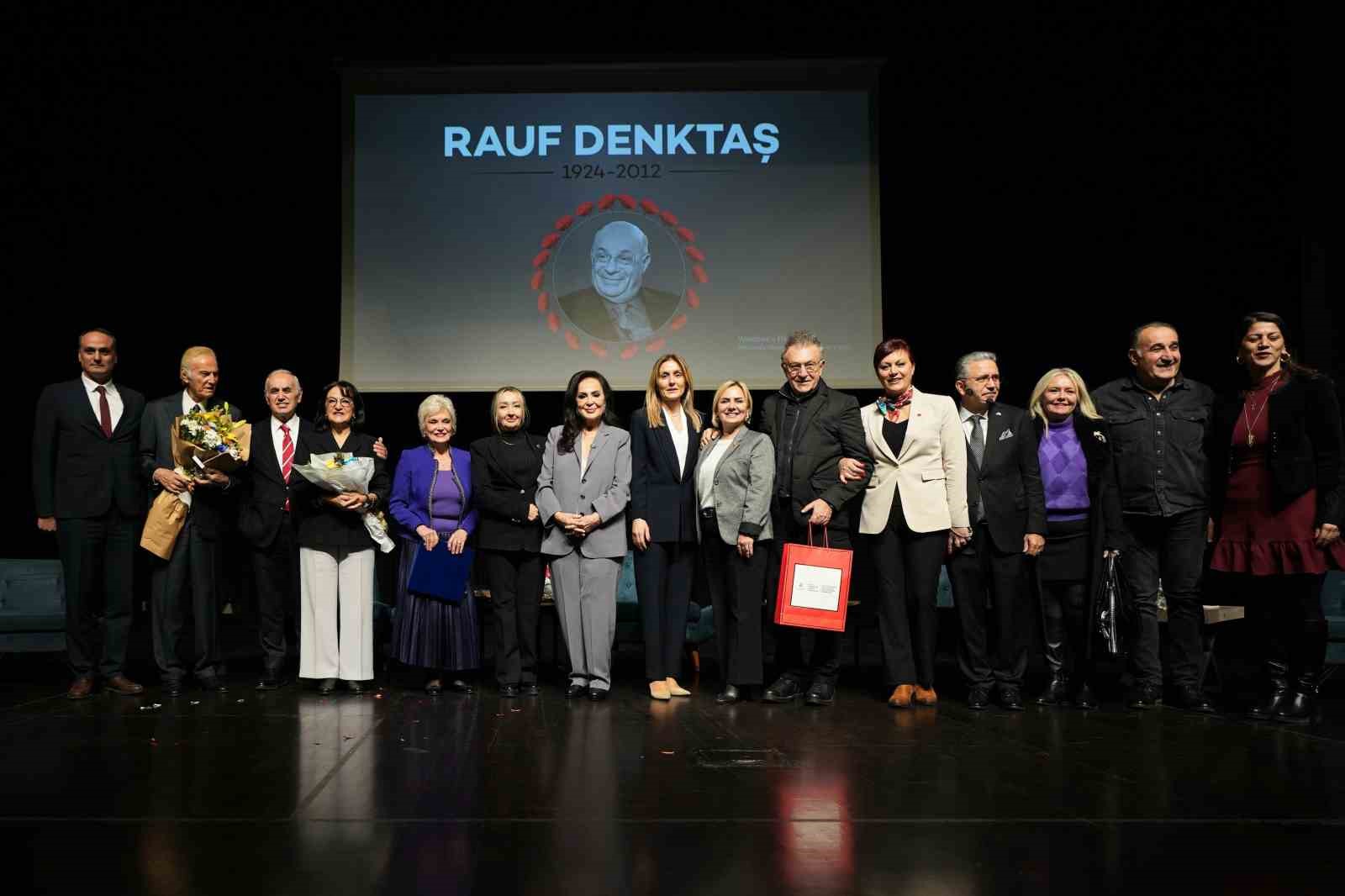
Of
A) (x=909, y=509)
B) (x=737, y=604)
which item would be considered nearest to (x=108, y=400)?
(x=737, y=604)

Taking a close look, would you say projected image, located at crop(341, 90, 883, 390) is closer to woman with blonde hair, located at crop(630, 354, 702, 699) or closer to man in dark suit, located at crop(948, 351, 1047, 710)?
woman with blonde hair, located at crop(630, 354, 702, 699)

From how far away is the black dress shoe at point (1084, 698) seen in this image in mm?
3961

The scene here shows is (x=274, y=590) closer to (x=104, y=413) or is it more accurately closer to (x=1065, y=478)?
(x=104, y=413)

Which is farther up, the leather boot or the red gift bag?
the red gift bag

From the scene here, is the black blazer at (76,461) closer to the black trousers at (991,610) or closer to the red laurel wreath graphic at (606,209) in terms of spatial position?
the red laurel wreath graphic at (606,209)

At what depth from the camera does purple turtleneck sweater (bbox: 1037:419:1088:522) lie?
405 cm

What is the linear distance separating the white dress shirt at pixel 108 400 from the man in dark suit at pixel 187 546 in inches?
5.2

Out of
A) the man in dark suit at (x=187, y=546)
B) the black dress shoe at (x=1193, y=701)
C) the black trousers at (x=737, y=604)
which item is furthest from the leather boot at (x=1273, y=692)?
the man in dark suit at (x=187, y=546)

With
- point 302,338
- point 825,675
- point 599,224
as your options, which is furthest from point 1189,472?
point 302,338

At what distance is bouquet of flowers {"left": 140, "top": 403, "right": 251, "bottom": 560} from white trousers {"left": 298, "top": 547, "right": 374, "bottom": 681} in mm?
522

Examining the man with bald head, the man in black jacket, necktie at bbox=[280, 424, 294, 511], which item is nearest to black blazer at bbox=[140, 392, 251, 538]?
necktie at bbox=[280, 424, 294, 511]

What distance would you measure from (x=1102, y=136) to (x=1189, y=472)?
3137mm

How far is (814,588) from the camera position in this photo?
12.9ft

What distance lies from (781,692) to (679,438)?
1.12m
